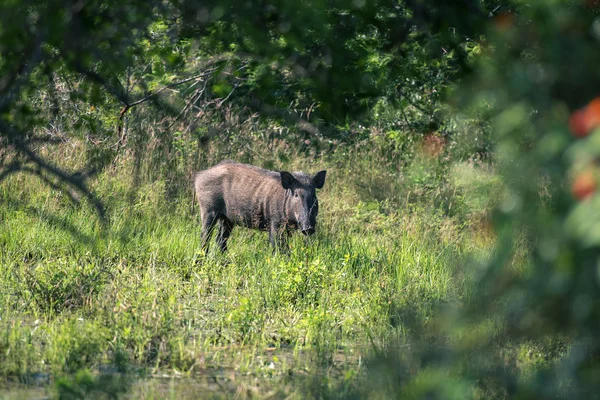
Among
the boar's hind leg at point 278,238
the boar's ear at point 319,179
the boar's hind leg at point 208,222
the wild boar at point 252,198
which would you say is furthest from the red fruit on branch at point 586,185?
the boar's hind leg at point 208,222

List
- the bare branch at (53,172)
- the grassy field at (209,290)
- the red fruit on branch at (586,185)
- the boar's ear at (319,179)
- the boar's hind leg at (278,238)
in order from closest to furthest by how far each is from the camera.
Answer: the red fruit on branch at (586,185)
the bare branch at (53,172)
the grassy field at (209,290)
the boar's hind leg at (278,238)
the boar's ear at (319,179)

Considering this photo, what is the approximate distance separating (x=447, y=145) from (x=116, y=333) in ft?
24.7

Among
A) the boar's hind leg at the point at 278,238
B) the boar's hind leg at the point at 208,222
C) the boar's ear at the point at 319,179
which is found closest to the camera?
the boar's hind leg at the point at 278,238

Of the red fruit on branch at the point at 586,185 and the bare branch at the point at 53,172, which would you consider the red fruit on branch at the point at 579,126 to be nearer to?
the red fruit on branch at the point at 586,185

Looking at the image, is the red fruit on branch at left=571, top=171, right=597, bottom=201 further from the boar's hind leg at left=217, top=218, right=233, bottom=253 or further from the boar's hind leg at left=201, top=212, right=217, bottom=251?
the boar's hind leg at left=217, top=218, right=233, bottom=253

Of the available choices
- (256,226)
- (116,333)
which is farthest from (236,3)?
(256,226)

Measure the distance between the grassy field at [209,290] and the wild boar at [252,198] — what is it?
227mm

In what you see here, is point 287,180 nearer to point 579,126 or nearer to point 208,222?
point 208,222

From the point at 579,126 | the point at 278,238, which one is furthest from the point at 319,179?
the point at 579,126

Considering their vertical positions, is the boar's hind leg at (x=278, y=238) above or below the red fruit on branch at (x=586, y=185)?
below

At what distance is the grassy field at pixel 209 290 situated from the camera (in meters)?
5.21

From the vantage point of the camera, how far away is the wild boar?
9203 mm

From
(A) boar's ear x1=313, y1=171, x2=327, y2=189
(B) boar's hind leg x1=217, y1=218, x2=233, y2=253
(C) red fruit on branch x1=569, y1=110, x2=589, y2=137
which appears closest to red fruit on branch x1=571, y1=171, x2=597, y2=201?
(C) red fruit on branch x1=569, y1=110, x2=589, y2=137

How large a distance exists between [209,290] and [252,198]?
228 centimetres
